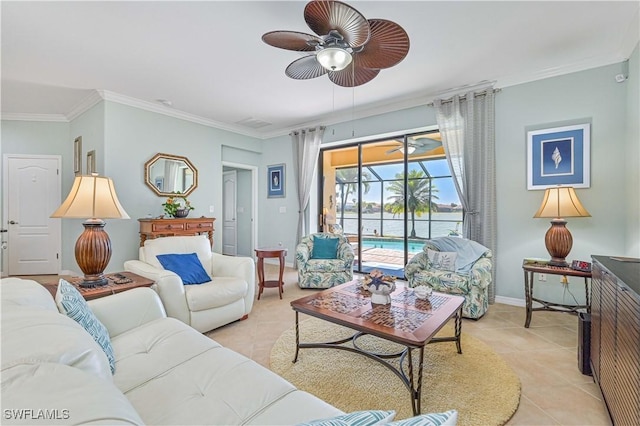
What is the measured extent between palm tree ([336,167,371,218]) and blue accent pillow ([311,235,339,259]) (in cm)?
136

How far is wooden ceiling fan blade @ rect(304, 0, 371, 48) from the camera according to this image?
64.0 inches

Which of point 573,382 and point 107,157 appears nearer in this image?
point 573,382

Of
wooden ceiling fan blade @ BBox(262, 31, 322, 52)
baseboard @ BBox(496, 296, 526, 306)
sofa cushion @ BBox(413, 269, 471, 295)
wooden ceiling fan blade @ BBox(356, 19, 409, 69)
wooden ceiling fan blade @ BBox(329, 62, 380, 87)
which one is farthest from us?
baseboard @ BBox(496, 296, 526, 306)

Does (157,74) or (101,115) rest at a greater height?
(157,74)

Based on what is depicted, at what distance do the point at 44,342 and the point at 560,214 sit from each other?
12.4 feet

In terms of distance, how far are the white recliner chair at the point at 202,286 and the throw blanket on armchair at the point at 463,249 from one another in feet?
7.42

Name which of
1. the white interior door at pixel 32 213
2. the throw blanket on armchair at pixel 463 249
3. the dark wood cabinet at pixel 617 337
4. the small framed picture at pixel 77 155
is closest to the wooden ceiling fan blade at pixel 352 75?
the dark wood cabinet at pixel 617 337

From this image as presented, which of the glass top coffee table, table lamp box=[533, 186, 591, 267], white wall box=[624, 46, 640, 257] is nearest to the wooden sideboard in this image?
the glass top coffee table

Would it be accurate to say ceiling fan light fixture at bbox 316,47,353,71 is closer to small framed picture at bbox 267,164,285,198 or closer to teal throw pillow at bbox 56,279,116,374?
teal throw pillow at bbox 56,279,116,374

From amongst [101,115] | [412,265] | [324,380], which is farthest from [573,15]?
[101,115]

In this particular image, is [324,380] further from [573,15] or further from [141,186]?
[141,186]

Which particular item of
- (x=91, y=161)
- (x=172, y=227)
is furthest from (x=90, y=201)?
(x=91, y=161)

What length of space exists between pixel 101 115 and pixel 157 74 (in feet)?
4.23

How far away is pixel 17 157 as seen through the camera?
4.91 m
